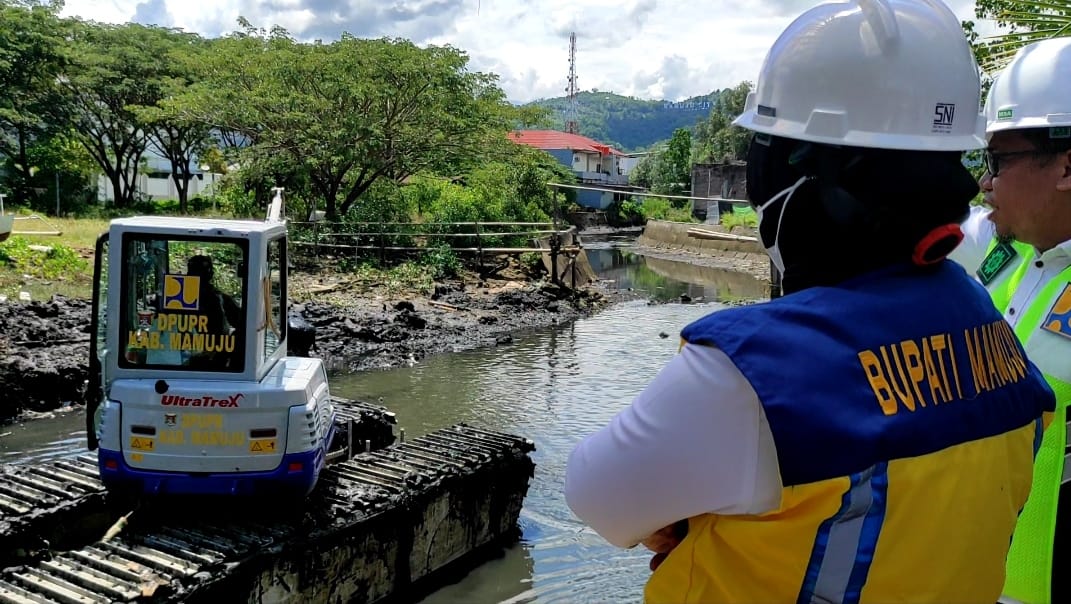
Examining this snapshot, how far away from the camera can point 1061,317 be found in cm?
216

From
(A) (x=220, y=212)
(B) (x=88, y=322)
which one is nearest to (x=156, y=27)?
(A) (x=220, y=212)

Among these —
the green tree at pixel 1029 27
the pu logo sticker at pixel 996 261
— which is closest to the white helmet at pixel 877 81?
the pu logo sticker at pixel 996 261

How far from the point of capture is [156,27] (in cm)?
3319

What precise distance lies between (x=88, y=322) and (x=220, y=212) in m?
18.6

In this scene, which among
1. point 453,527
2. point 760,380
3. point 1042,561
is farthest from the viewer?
point 453,527

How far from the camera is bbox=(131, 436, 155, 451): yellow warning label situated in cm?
572

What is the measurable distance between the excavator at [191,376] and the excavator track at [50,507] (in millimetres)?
1017

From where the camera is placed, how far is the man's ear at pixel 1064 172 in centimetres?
220

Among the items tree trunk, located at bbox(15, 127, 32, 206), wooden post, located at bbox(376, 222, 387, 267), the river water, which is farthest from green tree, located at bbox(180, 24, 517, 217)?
tree trunk, located at bbox(15, 127, 32, 206)

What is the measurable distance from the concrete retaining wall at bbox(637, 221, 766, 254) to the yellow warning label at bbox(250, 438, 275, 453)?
32212mm

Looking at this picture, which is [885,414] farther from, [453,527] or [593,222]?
[593,222]

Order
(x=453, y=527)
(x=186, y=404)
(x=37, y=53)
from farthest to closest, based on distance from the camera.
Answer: (x=37, y=53)
(x=453, y=527)
(x=186, y=404)

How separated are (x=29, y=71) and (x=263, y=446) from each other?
97.2ft

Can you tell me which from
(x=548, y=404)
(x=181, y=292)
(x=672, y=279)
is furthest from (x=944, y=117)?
(x=672, y=279)
